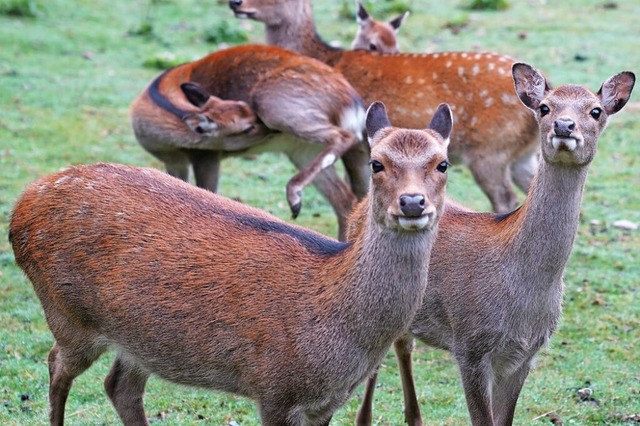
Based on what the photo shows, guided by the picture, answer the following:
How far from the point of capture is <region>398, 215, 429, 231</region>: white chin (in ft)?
13.2

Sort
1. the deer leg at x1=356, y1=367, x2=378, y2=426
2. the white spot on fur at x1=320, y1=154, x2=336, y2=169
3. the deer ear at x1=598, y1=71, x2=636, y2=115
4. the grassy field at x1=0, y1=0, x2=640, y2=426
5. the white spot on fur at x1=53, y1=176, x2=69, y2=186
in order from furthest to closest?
1. the white spot on fur at x1=320, y1=154, x2=336, y2=169
2. the grassy field at x1=0, y1=0, x2=640, y2=426
3. the deer leg at x1=356, y1=367, x2=378, y2=426
4. the deer ear at x1=598, y1=71, x2=636, y2=115
5. the white spot on fur at x1=53, y1=176, x2=69, y2=186

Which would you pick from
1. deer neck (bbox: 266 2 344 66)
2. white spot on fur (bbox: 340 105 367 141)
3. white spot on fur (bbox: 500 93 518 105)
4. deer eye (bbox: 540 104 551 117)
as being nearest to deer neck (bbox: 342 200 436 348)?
deer eye (bbox: 540 104 551 117)

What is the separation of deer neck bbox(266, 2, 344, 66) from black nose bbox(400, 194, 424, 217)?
5669mm

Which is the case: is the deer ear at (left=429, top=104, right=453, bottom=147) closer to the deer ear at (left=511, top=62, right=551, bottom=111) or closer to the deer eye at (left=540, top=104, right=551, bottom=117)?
the deer eye at (left=540, top=104, right=551, bottom=117)

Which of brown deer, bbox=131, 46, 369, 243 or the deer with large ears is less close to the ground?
the deer with large ears

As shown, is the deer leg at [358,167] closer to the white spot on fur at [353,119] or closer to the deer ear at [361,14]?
the white spot on fur at [353,119]

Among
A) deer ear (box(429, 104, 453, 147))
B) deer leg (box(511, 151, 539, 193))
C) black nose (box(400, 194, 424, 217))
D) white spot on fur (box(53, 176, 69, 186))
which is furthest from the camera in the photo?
deer leg (box(511, 151, 539, 193))

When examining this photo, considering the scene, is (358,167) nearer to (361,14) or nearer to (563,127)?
(361,14)

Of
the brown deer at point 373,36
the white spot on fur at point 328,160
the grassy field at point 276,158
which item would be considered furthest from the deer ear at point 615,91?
the brown deer at point 373,36

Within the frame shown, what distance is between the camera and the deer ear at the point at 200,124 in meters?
7.65

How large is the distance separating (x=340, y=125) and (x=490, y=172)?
1.13m

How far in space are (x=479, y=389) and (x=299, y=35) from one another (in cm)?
529

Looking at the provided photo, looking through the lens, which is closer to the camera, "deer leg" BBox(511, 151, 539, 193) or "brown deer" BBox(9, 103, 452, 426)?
"brown deer" BBox(9, 103, 452, 426)

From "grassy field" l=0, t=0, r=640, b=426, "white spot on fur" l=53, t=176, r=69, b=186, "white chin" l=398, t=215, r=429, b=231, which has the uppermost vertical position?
"white chin" l=398, t=215, r=429, b=231
